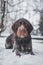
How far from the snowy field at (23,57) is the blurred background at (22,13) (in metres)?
0.05

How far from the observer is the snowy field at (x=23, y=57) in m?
0.79

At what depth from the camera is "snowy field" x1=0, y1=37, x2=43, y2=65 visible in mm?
790

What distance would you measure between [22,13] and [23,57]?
212 mm

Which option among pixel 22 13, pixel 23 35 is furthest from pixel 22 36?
pixel 22 13

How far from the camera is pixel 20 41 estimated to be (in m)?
0.83

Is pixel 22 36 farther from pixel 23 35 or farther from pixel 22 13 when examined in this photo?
pixel 22 13

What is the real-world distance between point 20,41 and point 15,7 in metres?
0.17

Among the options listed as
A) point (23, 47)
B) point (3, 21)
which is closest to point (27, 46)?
point (23, 47)

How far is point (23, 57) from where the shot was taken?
2.67 feet

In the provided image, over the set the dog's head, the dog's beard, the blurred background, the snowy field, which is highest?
the blurred background

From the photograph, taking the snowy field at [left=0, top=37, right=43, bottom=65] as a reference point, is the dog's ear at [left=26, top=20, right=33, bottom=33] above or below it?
above

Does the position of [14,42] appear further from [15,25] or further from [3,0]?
[3,0]

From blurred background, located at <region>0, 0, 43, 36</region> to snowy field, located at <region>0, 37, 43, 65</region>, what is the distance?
2.1 inches

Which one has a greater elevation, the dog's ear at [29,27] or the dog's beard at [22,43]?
the dog's ear at [29,27]
